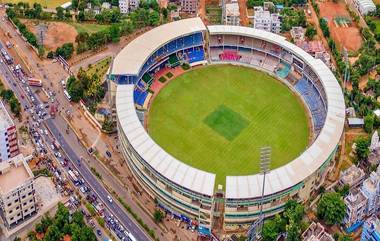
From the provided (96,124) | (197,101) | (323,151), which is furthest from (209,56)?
(323,151)

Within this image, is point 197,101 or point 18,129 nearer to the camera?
point 18,129

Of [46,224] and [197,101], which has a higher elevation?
[197,101]

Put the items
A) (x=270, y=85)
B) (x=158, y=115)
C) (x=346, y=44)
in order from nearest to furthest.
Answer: (x=158, y=115) → (x=270, y=85) → (x=346, y=44)

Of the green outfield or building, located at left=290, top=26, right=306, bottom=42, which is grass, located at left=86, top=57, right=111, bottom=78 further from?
building, located at left=290, top=26, right=306, bottom=42

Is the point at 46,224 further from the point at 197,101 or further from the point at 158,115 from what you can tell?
the point at 197,101

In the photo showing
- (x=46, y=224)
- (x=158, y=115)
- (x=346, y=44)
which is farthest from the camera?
(x=346, y=44)

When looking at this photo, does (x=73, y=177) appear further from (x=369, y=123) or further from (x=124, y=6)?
(x=369, y=123)

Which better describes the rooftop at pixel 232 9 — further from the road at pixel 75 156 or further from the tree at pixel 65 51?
the road at pixel 75 156
